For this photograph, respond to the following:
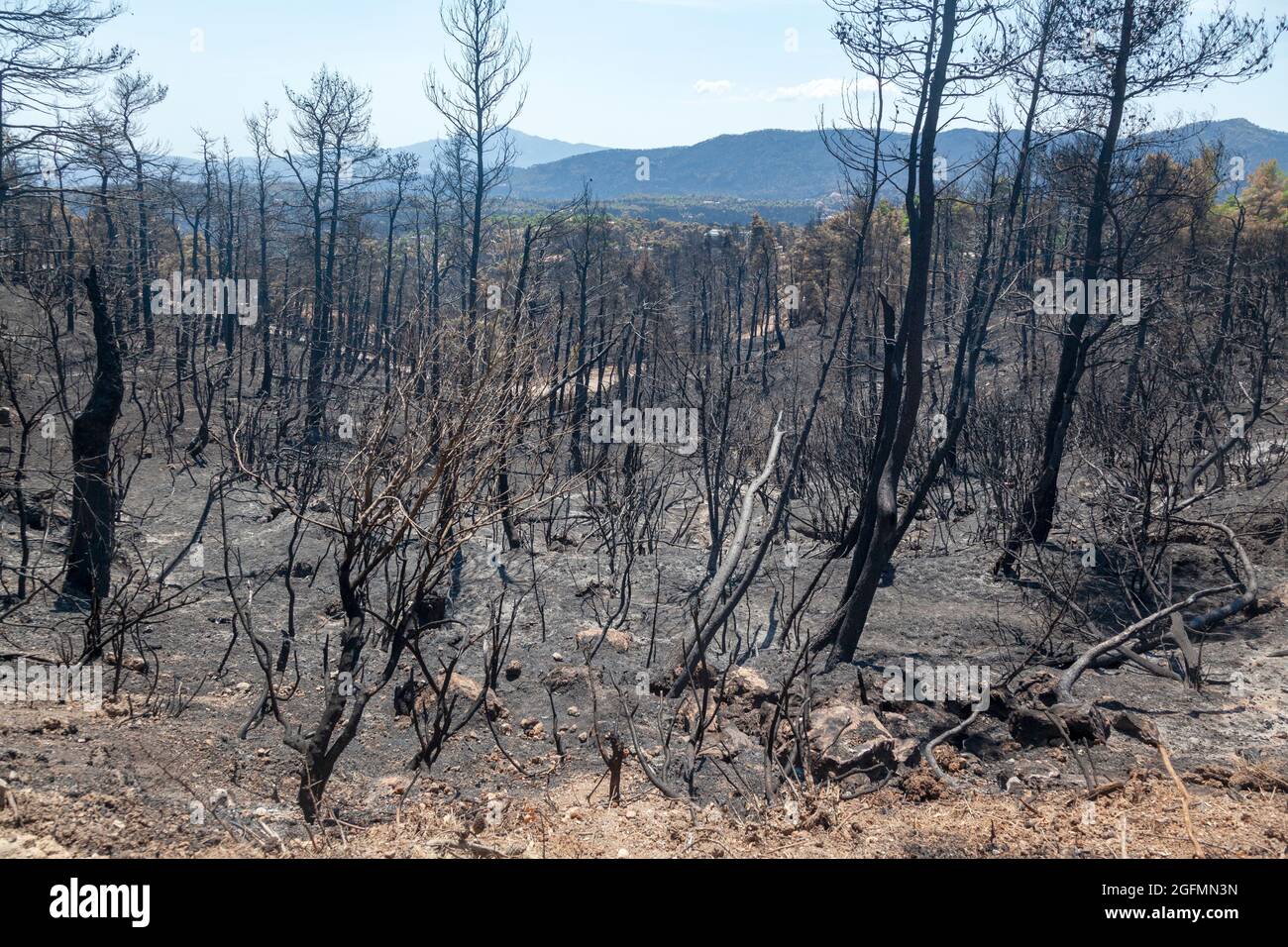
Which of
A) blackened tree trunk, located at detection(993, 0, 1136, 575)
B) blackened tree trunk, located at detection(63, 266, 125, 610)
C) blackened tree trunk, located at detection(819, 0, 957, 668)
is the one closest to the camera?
blackened tree trunk, located at detection(819, 0, 957, 668)

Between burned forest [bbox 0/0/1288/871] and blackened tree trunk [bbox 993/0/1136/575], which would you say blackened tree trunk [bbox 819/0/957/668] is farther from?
blackened tree trunk [bbox 993/0/1136/575]

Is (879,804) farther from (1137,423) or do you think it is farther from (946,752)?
(1137,423)

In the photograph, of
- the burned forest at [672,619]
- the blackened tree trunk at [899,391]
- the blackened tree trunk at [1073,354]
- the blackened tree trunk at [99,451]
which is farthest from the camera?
the blackened tree trunk at [1073,354]

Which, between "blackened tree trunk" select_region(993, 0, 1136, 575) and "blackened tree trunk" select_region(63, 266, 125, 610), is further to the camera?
"blackened tree trunk" select_region(993, 0, 1136, 575)

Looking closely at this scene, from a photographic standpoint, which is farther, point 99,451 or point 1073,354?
point 1073,354

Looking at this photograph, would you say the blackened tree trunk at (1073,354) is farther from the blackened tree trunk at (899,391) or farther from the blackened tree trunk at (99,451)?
the blackened tree trunk at (99,451)

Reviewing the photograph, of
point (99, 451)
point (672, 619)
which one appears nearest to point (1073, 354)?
point (672, 619)

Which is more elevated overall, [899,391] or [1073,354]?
[1073,354]

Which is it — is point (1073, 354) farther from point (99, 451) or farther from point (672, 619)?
point (99, 451)

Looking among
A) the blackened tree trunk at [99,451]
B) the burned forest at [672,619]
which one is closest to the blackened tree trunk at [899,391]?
the burned forest at [672,619]

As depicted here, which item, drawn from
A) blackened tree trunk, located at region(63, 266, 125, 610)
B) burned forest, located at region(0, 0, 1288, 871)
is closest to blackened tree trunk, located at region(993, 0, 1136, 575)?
burned forest, located at region(0, 0, 1288, 871)

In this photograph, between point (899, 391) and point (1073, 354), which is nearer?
point (899, 391)

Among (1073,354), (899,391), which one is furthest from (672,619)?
(1073,354)

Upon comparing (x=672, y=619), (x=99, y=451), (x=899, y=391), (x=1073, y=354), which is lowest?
(x=672, y=619)
